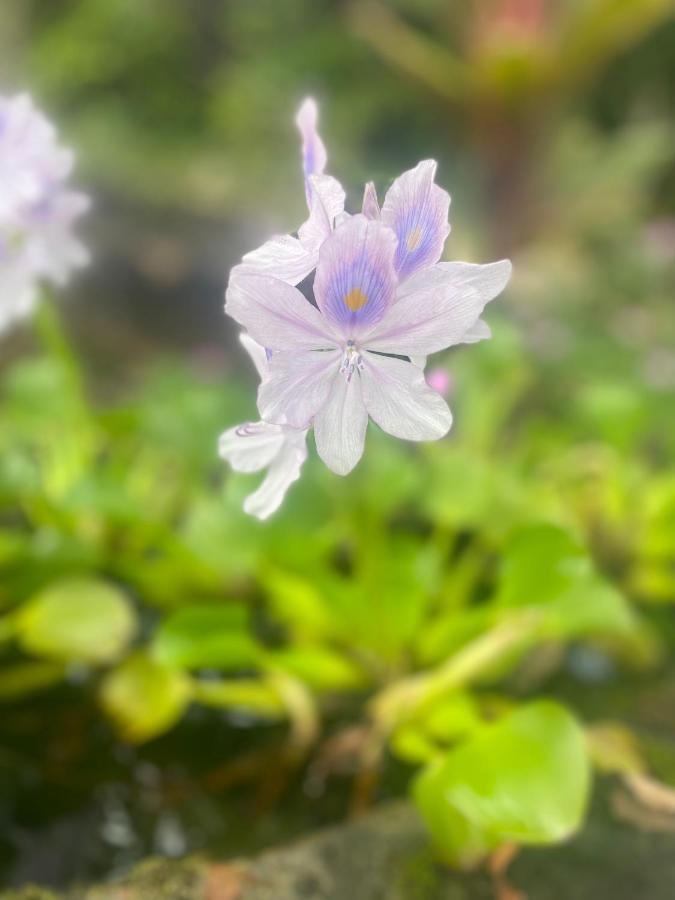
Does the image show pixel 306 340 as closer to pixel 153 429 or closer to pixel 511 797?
pixel 511 797

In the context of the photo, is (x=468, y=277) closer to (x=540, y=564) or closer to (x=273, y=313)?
(x=273, y=313)

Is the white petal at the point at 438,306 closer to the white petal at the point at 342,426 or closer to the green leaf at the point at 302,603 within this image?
the white petal at the point at 342,426

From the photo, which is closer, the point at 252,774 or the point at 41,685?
the point at 252,774

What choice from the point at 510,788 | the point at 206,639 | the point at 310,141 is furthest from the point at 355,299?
the point at 206,639

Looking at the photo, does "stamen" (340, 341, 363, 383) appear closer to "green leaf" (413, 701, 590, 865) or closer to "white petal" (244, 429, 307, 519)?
"white petal" (244, 429, 307, 519)

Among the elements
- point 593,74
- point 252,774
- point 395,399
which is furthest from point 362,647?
point 593,74

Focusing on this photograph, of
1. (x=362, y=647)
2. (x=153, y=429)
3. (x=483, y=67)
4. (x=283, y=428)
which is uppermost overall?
(x=483, y=67)

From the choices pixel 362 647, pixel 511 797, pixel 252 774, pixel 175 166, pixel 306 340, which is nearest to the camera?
pixel 306 340

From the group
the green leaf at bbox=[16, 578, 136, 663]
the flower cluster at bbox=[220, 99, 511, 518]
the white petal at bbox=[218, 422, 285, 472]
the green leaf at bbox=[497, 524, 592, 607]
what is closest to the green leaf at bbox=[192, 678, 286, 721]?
the green leaf at bbox=[16, 578, 136, 663]
